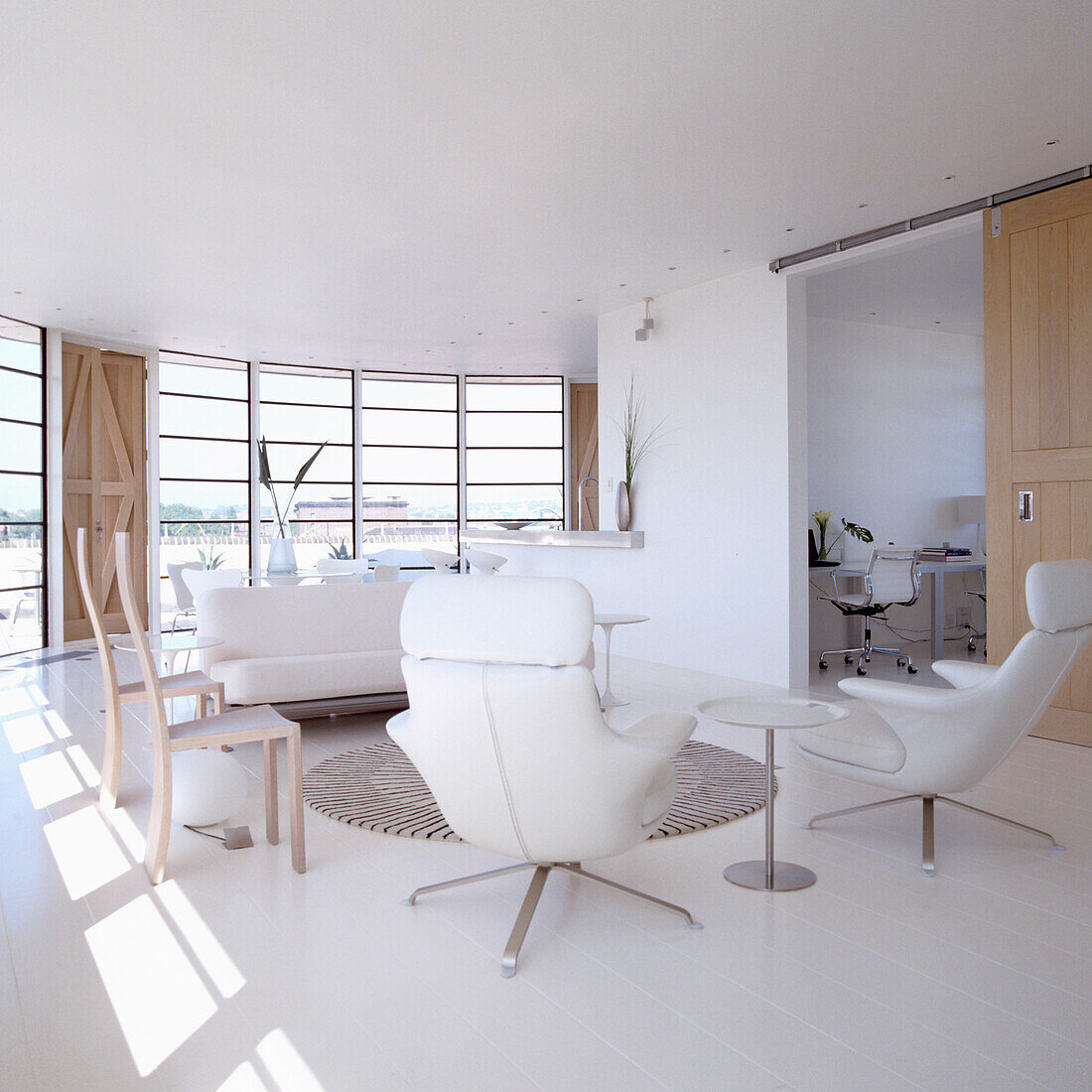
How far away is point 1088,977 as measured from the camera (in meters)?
2.33

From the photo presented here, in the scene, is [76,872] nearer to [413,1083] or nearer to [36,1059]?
[36,1059]

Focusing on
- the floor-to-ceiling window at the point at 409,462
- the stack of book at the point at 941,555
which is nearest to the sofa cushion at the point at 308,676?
the stack of book at the point at 941,555

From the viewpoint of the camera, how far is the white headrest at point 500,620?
235 cm

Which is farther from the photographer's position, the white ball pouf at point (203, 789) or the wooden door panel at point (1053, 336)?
the wooden door panel at point (1053, 336)

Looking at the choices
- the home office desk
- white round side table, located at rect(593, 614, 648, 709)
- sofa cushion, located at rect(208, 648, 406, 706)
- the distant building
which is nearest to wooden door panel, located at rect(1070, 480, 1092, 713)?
white round side table, located at rect(593, 614, 648, 709)

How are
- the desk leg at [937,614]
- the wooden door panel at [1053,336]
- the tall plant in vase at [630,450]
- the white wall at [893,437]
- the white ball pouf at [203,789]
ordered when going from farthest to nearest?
the white wall at [893,437]
the tall plant in vase at [630,450]
the desk leg at [937,614]
the wooden door panel at [1053,336]
the white ball pouf at [203,789]

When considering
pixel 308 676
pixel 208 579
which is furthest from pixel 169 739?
pixel 208 579

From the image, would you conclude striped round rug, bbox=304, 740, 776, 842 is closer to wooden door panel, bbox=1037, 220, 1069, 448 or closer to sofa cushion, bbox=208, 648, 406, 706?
sofa cushion, bbox=208, 648, 406, 706

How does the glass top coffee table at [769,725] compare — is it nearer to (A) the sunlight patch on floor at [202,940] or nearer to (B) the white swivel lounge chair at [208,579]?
(A) the sunlight patch on floor at [202,940]

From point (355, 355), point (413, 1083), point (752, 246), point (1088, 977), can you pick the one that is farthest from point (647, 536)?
point (413, 1083)

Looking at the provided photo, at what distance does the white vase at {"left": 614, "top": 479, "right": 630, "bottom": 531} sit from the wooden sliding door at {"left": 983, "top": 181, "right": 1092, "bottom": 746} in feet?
10.3

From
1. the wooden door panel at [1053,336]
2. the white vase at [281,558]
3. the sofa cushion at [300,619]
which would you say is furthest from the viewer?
the white vase at [281,558]

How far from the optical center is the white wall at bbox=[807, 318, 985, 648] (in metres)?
8.47

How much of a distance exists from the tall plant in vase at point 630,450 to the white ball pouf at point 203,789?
4837 mm
